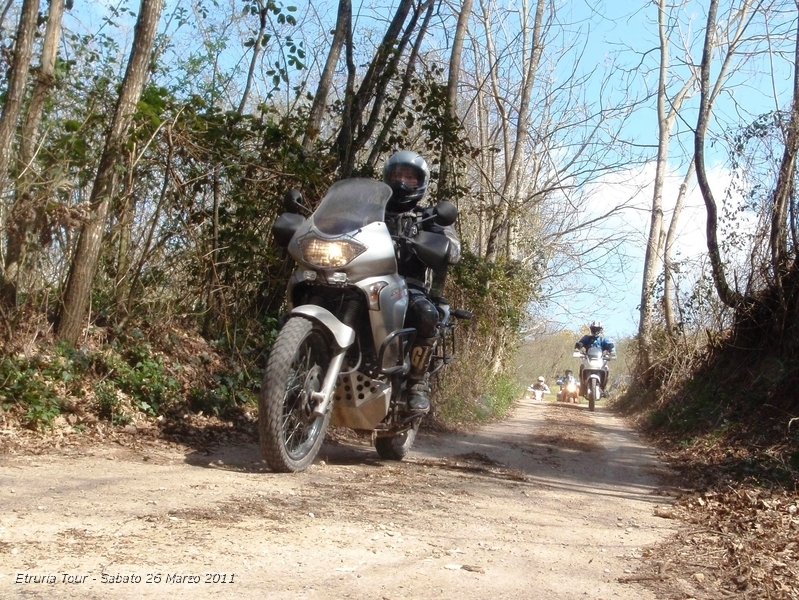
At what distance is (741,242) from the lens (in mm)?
11500

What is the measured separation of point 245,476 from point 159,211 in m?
2.93

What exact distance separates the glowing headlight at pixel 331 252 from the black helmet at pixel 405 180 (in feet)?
3.68

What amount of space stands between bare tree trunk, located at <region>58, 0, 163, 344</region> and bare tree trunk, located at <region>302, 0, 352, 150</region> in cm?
242

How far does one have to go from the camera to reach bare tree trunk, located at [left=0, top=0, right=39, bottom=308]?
20.5 feet

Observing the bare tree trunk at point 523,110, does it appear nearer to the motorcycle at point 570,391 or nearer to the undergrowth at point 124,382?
the motorcycle at point 570,391

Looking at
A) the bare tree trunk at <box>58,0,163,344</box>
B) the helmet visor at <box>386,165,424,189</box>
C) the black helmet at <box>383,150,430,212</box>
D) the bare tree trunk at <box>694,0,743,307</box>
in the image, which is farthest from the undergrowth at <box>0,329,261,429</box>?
the bare tree trunk at <box>694,0,743,307</box>

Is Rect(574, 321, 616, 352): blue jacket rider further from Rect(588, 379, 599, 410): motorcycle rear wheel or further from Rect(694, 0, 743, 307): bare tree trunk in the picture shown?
Rect(694, 0, 743, 307): bare tree trunk

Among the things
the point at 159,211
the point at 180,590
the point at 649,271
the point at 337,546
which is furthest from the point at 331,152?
Answer: the point at 649,271

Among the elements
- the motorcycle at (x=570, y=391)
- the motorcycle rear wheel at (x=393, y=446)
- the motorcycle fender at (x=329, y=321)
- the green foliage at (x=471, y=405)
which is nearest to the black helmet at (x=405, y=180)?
the motorcycle fender at (x=329, y=321)

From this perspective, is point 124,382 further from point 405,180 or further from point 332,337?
point 405,180

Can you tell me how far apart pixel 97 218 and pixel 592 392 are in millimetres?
17134

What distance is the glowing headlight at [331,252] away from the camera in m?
5.16

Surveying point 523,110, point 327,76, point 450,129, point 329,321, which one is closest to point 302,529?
point 329,321

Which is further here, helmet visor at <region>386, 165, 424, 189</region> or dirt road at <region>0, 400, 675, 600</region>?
helmet visor at <region>386, 165, 424, 189</region>
